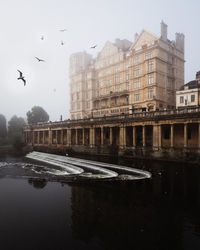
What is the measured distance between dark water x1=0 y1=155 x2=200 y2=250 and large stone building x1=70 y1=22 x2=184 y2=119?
32760 millimetres

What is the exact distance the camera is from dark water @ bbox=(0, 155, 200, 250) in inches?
320

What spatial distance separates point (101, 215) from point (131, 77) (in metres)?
45.3

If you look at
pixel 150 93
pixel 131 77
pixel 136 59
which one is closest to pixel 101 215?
pixel 150 93

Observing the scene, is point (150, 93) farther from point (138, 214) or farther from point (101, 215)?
point (101, 215)

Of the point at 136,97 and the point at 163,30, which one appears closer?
the point at 163,30

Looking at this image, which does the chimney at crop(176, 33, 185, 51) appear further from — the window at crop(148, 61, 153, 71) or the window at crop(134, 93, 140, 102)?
the window at crop(134, 93, 140, 102)

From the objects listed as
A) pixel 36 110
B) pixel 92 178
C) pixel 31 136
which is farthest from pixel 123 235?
pixel 36 110

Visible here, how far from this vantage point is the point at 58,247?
309 inches

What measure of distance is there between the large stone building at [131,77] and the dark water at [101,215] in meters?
32.8

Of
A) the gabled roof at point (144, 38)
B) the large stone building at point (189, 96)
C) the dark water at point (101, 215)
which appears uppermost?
the gabled roof at point (144, 38)

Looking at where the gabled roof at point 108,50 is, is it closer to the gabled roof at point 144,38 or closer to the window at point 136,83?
the gabled roof at point 144,38

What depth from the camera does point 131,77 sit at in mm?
50000

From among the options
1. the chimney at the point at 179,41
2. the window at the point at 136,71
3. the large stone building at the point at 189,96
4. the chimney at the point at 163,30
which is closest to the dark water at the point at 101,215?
the large stone building at the point at 189,96

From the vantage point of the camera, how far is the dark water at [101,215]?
26.7 ft
